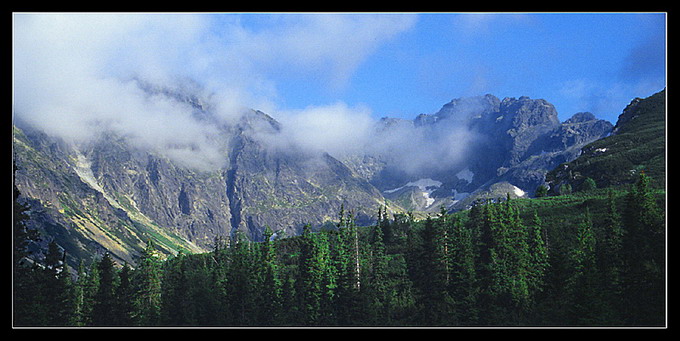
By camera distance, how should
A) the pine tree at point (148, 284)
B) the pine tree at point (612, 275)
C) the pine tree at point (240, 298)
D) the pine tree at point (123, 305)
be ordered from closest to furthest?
the pine tree at point (612, 275), the pine tree at point (123, 305), the pine tree at point (240, 298), the pine tree at point (148, 284)

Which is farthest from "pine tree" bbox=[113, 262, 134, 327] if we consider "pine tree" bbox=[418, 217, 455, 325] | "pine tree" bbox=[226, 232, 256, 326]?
"pine tree" bbox=[418, 217, 455, 325]

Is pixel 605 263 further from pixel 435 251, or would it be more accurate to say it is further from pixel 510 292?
pixel 435 251

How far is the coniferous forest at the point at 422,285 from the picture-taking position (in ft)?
189

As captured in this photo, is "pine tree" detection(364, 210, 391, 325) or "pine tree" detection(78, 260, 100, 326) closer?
"pine tree" detection(364, 210, 391, 325)

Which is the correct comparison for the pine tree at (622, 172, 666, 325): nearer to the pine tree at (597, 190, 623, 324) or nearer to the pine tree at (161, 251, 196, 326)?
the pine tree at (597, 190, 623, 324)

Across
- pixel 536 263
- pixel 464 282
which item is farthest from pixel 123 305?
pixel 536 263

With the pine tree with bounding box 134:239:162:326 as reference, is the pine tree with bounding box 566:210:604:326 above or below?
below

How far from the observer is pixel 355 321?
71.2m

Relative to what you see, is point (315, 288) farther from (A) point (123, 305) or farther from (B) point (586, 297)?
(B) point (586, 297)

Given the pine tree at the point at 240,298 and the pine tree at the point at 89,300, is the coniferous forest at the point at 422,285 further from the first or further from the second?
the pine tree at the point at 89,300

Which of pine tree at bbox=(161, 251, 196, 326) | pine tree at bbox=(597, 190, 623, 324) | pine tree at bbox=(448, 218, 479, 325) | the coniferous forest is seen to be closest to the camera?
pine tree at bbox=(597, 190, 623, 324)

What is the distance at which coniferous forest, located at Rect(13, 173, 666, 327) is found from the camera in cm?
5750

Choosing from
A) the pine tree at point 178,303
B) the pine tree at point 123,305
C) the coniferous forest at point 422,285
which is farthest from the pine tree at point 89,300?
the pine tree at point 178,303
